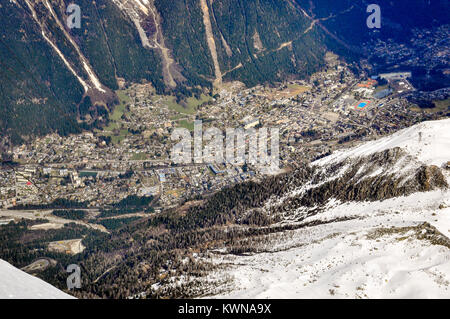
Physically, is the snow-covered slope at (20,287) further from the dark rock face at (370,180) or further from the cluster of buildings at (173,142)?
the cluster of buildings at (173,142)

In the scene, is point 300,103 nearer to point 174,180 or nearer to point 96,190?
point 174,180

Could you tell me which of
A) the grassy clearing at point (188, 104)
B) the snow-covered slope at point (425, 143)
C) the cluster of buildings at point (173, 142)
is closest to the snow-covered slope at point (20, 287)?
the snow-covered slope at point (425, 143)

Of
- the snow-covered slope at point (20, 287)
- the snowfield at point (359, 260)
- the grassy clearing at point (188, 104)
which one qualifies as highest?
the grassy clearing at point (188, 104)

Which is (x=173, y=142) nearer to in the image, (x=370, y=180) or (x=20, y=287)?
(x=370, y=180)

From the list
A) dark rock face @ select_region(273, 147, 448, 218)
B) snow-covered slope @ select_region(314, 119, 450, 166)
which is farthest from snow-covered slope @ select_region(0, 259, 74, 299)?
snow-covered slope @ select_region(314, 119, 450, 166)

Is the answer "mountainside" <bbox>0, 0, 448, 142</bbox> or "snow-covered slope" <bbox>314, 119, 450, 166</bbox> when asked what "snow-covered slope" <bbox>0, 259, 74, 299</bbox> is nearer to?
"snow-covered slope" <bbox>314, 119, 450, 166</bbox>

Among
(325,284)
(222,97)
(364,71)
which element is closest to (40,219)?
(325,284)
